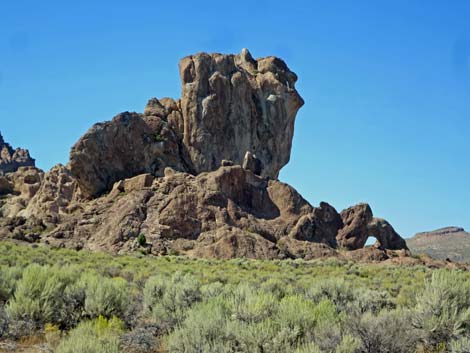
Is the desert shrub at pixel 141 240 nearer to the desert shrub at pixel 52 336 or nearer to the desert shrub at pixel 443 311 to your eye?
the desert shrub at pixel 52 336

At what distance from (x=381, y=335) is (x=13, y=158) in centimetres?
14355

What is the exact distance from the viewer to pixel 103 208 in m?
48.3

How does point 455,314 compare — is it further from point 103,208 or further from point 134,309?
point 103,208

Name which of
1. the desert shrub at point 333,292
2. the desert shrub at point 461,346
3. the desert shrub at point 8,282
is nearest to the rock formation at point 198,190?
the desert shrub at point 333,292

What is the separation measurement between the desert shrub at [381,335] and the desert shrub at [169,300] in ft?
12.7

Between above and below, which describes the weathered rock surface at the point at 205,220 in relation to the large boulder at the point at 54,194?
below

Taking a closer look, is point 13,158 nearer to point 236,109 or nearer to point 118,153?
point 236,109

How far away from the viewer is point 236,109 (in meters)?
69.5

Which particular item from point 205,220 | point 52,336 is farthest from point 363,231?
point 52,336

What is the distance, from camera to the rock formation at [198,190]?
44.0 meters

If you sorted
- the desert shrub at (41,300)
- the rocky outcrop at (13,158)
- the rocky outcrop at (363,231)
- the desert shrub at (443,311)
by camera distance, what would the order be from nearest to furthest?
1. the desert shrub at (443,311)
2. the desert shrub at (41,300)
3. the rocky outcrop at (363,231)
4. the rocky outcrop at (13,158)

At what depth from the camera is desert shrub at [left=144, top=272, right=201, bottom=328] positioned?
10873 millimetres

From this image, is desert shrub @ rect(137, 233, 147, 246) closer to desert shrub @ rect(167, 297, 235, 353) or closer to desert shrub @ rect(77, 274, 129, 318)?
desert shrub @ rect(77, 274, 129, 318)

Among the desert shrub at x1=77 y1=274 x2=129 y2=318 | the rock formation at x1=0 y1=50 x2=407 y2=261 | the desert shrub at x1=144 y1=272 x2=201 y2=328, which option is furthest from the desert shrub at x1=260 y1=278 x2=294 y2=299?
the rock formation at x1=0 y1=50 x2=407 y2=261
